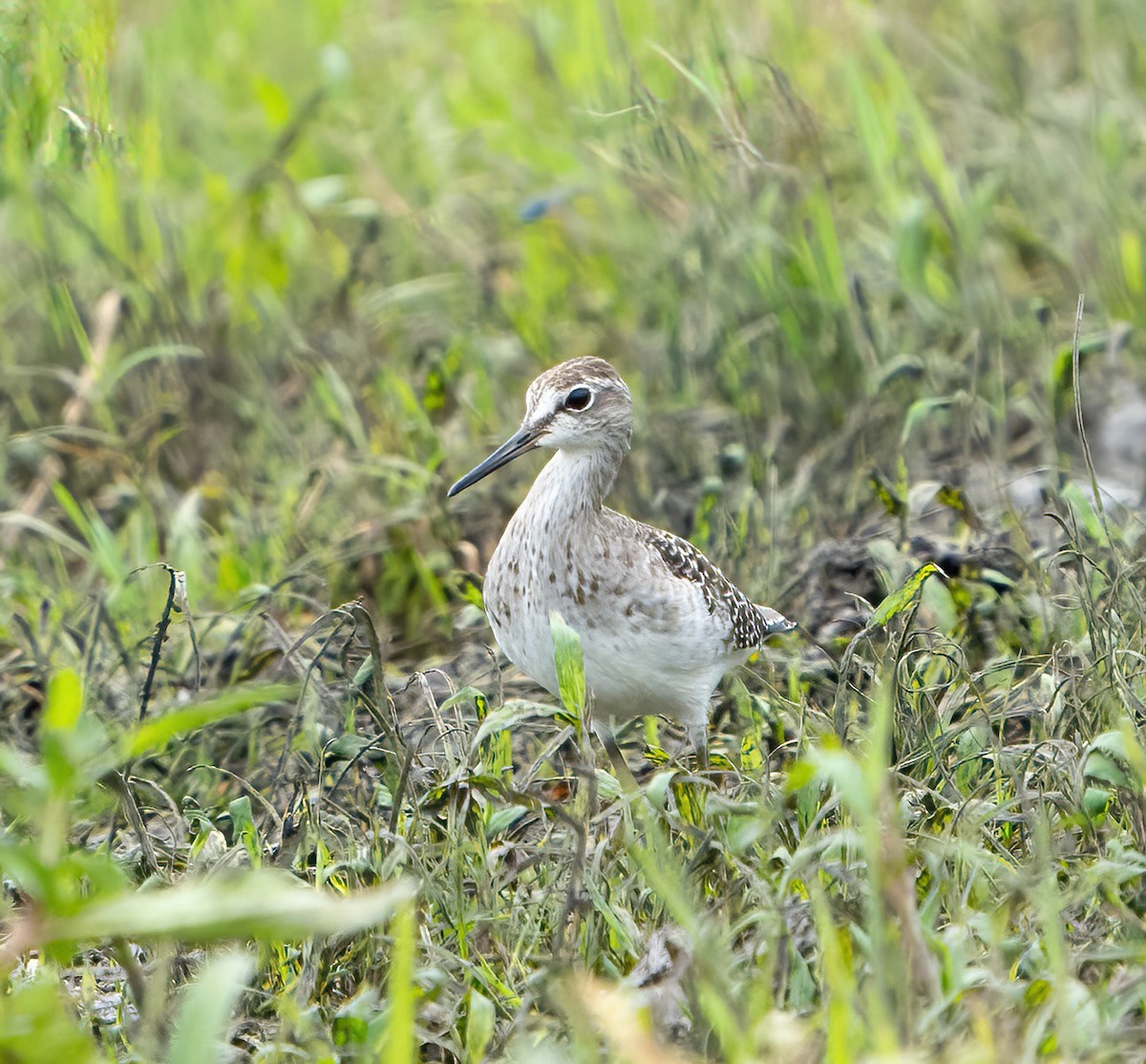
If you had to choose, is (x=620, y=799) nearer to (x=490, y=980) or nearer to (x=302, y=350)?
(x=490, y=980)

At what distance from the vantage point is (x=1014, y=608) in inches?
177

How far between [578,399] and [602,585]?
1.91 feet

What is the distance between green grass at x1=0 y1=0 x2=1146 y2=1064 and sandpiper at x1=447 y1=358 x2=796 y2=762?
214mm

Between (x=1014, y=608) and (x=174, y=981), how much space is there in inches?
102

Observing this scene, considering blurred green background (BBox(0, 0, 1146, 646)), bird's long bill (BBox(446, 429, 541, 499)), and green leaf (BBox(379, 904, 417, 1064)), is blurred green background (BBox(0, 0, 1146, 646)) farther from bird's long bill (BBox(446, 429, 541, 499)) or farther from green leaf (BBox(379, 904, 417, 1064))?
green leaf (BBox(379, 904, 417, 1064))

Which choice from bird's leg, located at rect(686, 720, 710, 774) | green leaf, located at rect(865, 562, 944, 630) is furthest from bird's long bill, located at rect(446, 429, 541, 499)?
green leaf, located at rect(865, 562, 944, 630)

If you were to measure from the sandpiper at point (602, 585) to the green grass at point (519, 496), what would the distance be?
0.21m

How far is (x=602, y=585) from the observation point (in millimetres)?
4012

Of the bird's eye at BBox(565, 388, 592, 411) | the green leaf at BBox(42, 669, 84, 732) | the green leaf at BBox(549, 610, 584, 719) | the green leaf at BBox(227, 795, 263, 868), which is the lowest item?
the green leaf at BBox(227, 795, 263, 868)

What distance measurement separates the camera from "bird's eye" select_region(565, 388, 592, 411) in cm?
426

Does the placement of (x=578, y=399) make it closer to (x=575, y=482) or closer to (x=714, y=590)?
(x=575, y=482)

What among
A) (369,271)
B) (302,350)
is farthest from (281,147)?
(302,350)

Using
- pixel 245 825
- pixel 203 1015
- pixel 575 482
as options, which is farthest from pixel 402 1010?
pixel 575 482

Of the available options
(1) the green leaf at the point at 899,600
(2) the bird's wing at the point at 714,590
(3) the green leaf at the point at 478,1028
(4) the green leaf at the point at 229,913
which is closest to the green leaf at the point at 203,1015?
(4) the green leaf at the point at 229,913
